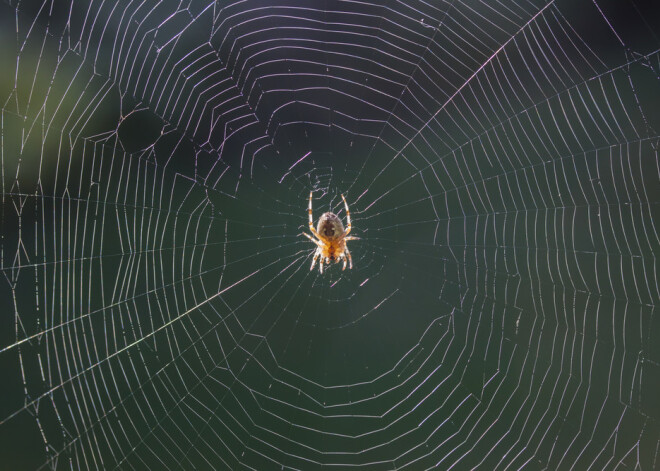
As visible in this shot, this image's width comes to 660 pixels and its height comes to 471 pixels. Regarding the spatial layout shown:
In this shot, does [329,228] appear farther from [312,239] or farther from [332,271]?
[332,271]

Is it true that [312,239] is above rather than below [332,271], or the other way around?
above

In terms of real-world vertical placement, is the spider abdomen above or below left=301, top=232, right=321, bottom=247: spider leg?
above

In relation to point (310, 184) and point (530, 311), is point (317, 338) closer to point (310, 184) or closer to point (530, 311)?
point (310, 184)

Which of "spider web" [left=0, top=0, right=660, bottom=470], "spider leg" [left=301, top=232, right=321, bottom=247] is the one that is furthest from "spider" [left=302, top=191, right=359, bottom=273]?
Answer: "spider web" [left=0, top=0, right=660, bottom=470]

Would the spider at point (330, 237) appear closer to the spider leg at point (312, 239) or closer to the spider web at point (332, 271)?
the spider leg at point (312, 239)

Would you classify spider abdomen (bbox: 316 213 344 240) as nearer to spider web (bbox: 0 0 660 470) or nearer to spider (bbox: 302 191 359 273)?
spider (bbox: 302 191 359 273)

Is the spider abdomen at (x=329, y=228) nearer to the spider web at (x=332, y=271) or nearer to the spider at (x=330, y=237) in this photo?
the spider at (x=330, y=237)

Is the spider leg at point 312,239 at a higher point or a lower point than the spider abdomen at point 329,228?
lower

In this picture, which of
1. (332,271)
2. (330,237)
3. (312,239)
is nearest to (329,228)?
(330,237)

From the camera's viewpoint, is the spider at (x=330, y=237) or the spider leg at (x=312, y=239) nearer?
the spider at (x=330, y=237)

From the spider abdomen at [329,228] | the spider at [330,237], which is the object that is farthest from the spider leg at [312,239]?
the spider abdomen at [329,228]

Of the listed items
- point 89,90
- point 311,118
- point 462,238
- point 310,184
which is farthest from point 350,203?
point 89,90
